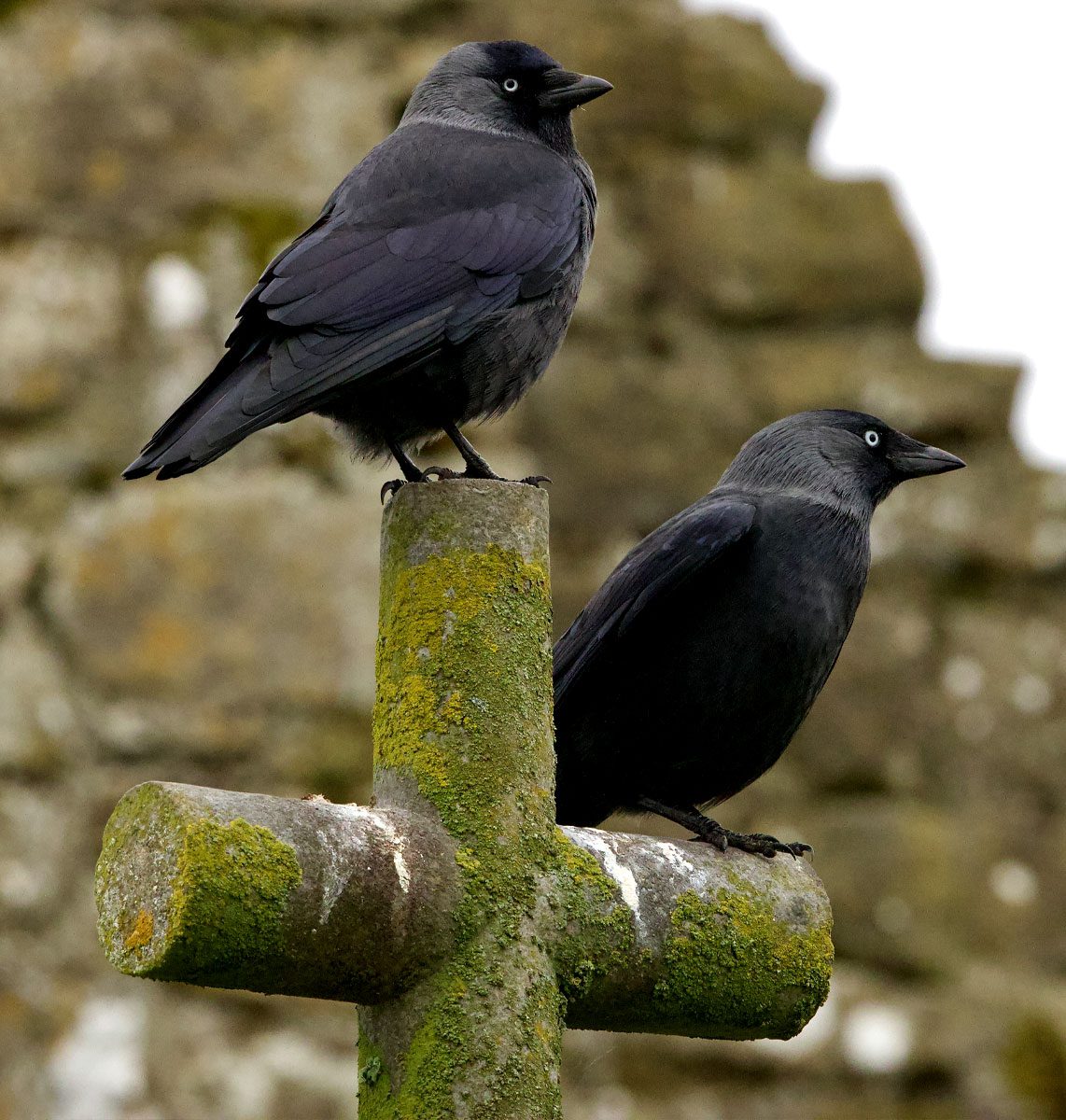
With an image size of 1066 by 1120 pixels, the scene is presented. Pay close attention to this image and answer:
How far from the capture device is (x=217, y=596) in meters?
5.36

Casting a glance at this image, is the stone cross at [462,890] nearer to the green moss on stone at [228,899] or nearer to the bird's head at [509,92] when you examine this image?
the green moss on stone at [228,899]

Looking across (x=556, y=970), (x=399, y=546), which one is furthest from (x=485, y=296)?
(x=556, y=970)

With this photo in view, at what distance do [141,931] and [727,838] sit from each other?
4.61 ft

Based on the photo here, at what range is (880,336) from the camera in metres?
6.16

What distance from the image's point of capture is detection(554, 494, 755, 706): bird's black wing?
3.82 meters

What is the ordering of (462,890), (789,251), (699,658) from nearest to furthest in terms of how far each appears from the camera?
(462,890), (699,658), (789,251)

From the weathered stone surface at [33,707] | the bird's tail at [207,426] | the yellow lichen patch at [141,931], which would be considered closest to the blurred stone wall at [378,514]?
the weathered stone surface at [33,707]

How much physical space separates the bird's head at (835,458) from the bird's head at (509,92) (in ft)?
2.71

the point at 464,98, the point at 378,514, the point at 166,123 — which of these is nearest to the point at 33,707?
the point at 378,514

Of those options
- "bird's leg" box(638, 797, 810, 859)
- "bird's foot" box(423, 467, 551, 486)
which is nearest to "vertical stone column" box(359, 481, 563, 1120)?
"bird's foot" box(423, 467, 551, 486)

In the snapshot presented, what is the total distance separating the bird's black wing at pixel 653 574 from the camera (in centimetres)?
382

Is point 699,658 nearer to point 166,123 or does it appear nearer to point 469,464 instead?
point 469,464

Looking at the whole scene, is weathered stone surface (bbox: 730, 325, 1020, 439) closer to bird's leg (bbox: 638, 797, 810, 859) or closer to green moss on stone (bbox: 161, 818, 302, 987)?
bird's leg (bbox: 638, 797, 810, 859)

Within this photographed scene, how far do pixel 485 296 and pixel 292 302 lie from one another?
43 centimetres
